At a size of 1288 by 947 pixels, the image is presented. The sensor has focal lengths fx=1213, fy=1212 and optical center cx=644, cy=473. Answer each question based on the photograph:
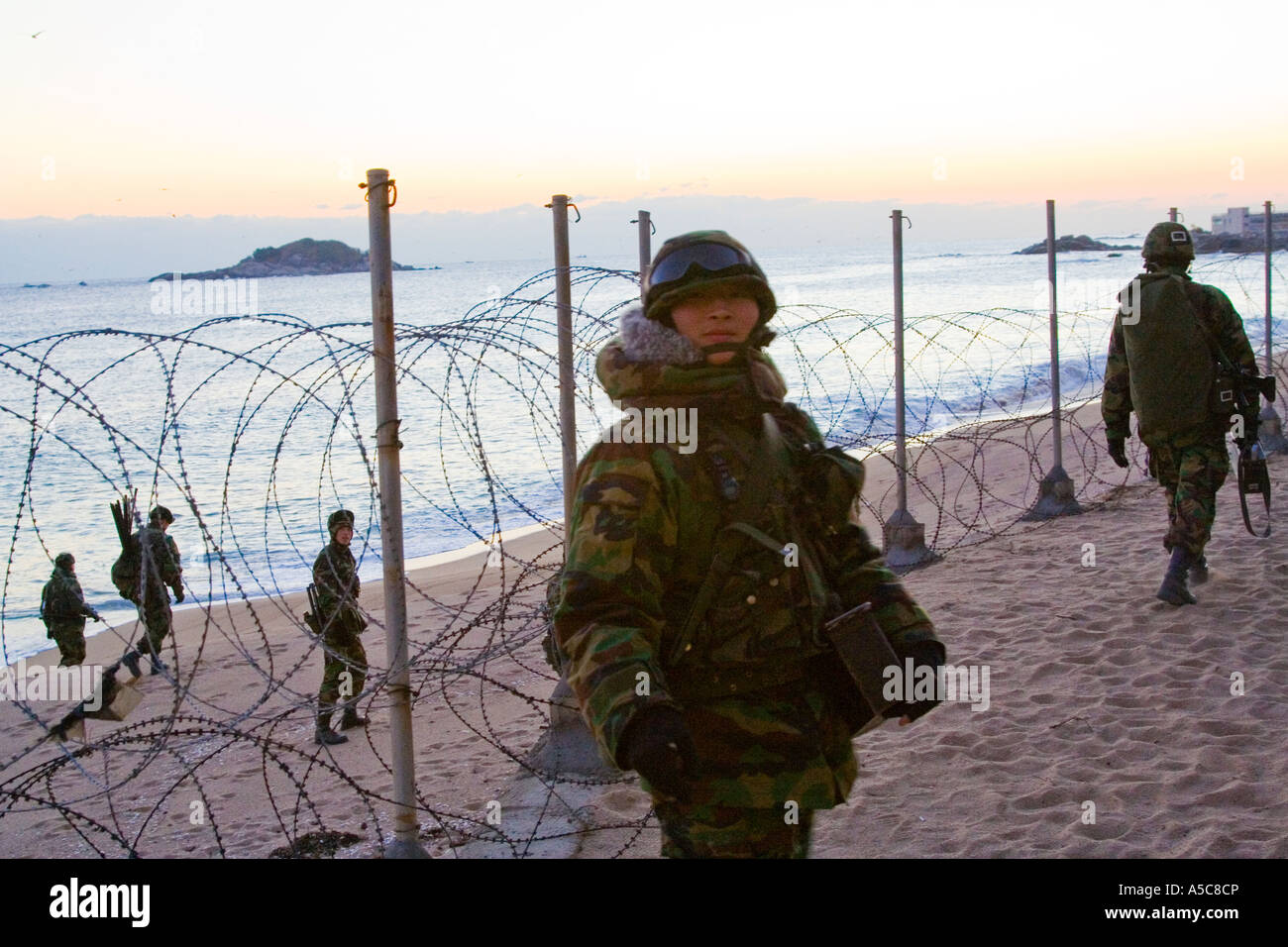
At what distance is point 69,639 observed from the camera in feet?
29.9

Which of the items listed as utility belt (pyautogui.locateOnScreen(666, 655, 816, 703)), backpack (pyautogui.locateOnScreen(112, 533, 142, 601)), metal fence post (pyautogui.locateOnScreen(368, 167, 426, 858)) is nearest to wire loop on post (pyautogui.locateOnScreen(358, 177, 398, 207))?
metal fence post (pyautogui.locateOnScreen(368, 167, 426, 858))

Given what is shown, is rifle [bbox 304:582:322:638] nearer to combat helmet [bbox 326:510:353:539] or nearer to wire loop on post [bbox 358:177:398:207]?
combat helmet [bbox 326:510:353:539]

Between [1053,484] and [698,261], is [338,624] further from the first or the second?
[1053,484]

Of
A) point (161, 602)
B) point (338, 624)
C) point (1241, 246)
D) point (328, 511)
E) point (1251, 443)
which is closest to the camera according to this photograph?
point (1251, 443)

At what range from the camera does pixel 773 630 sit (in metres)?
2.47

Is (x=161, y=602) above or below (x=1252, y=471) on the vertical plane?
below

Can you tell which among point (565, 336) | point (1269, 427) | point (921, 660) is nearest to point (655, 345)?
point (921, 660)

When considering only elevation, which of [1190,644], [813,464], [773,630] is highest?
[813,464]

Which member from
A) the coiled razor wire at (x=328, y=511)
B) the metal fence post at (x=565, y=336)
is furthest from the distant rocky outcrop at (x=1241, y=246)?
the metal fence post at (x=565, y=336)

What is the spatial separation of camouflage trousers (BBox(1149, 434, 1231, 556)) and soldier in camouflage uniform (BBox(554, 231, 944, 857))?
4524 mm

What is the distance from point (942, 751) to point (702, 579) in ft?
10.00
